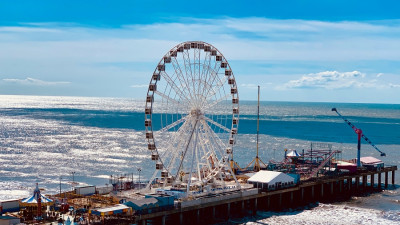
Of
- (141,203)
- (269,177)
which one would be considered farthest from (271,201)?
(141,203)

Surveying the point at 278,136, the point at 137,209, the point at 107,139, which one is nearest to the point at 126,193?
the point at 137,209

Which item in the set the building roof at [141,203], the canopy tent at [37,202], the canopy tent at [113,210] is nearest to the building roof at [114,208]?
the canopy tent at [113,210]

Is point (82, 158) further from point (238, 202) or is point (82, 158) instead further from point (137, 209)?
point (137, 209)

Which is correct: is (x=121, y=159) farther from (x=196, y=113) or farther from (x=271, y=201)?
(x=196, y=113)

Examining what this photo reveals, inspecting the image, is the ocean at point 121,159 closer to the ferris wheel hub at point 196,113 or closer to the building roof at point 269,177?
the building roof at point 269,177

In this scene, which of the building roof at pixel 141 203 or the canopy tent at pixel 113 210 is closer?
the canopy tent at pixel 113 210

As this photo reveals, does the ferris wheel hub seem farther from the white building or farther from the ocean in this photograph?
the white building

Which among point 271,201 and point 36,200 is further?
point 271,201
